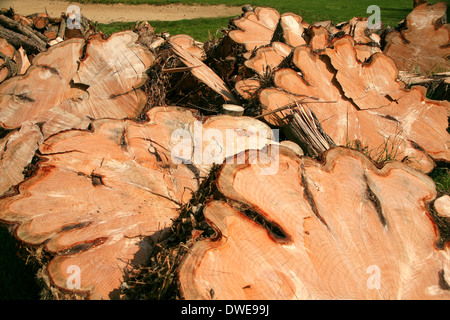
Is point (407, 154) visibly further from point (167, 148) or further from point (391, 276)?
point (167, 148)

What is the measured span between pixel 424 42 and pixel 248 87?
322 cm

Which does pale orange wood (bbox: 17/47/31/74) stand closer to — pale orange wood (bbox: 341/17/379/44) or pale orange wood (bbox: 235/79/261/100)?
pale orange wood (bbox: 235/79/261/100)

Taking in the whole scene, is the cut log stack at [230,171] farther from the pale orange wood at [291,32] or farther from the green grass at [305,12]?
the green grass at [305,12]

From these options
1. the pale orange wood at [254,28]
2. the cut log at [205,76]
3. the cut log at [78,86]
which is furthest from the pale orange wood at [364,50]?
the cut log at [78,86]

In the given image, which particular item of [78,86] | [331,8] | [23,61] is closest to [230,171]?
A: [78,86]

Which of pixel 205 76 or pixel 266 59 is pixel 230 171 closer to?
pixel 205 76

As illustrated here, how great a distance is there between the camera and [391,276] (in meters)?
1.95

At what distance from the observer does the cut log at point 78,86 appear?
10.3 feet

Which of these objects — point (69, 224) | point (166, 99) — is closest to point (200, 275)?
point (69, 224)

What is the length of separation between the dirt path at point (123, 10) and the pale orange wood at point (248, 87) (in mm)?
10760

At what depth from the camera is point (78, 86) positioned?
10.8 ft

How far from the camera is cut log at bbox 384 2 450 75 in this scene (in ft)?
16.5

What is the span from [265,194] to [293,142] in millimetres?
1027

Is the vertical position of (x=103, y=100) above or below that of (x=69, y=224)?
above
